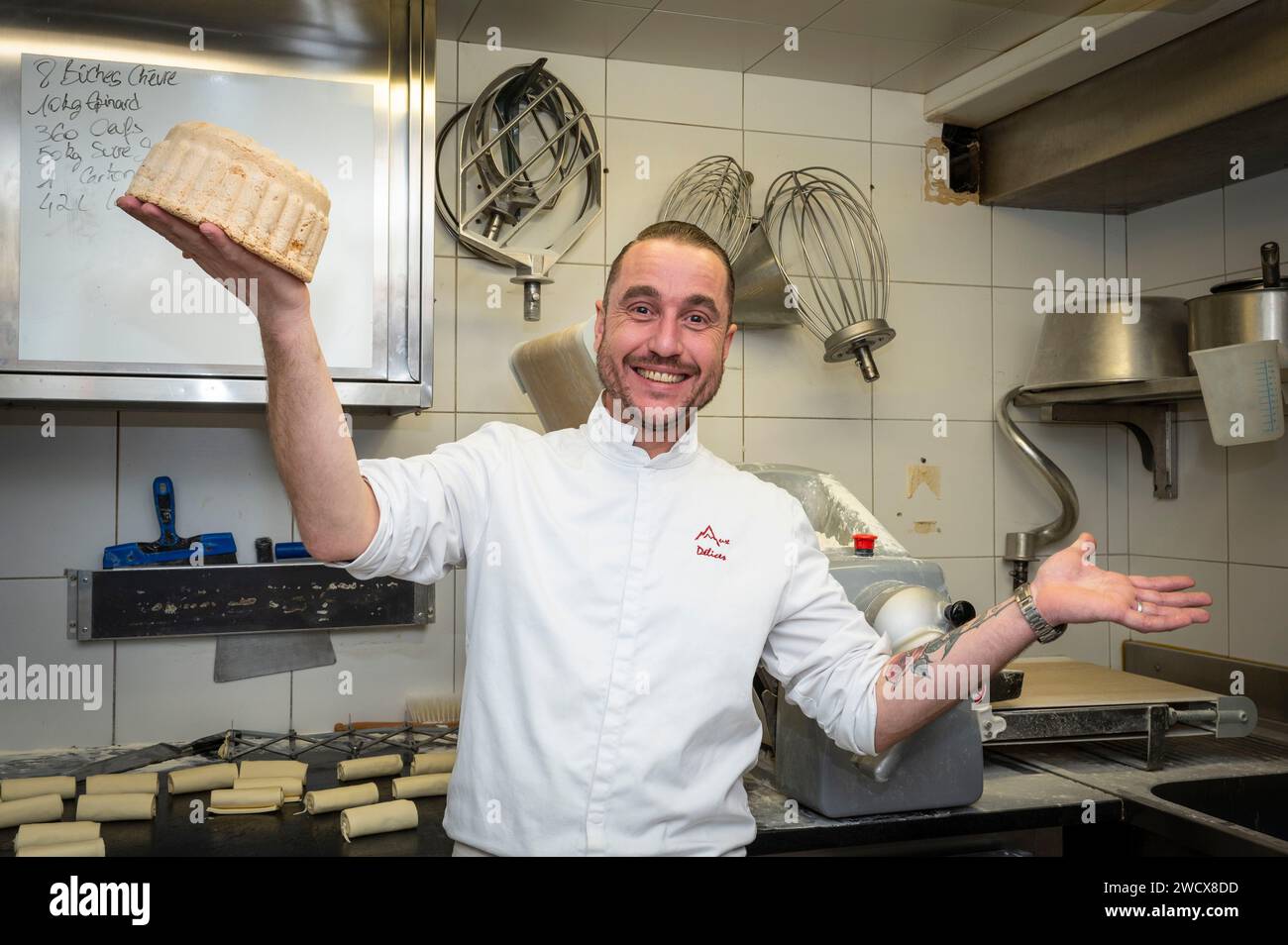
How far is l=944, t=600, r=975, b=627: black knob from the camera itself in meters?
1.40

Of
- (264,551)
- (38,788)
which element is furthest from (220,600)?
(38,788)

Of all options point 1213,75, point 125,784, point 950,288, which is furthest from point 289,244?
point 950,288

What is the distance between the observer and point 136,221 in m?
1.66

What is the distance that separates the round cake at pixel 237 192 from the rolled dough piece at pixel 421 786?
94cm

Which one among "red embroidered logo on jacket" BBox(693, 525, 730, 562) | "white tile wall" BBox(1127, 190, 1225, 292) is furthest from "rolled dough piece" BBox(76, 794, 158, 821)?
"white tile wall" BBox(1127, 190, 1225, 292)

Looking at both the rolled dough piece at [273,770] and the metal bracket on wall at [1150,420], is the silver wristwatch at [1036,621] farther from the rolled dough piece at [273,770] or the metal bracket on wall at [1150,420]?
the metal bracket on wall at [1150,420]

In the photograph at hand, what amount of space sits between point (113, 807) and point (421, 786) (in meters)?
0.43

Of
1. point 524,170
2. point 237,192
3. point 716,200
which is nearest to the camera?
point 237,192

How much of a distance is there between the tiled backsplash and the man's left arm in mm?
1087

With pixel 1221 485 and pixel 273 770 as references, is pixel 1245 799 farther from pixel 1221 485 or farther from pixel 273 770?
pixel 273 770

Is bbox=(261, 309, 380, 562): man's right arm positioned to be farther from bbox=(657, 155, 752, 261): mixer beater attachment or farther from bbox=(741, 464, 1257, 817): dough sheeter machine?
bbox=(657, 155, 752, 261): mixer beater attachment

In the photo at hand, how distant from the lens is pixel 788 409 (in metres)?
2.33

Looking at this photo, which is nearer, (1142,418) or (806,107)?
(806,107)
